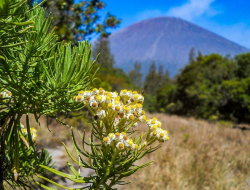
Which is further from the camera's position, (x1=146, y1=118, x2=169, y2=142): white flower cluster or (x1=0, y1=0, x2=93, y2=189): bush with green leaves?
(x1=146, y1=118, x2=169, y2=142): white flower cluster

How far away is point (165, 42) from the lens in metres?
178

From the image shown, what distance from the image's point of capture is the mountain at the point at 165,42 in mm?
172137

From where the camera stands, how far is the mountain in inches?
6777

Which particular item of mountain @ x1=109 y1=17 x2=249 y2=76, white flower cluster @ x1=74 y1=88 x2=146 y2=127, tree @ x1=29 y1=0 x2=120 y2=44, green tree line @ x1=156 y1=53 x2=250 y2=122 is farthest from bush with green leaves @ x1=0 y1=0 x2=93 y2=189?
mountain @ x1=109 y1=17 x2=249 y2=76

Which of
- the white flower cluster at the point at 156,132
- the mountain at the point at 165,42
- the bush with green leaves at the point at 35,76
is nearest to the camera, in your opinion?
the bush with green leaves at the point at 35,76

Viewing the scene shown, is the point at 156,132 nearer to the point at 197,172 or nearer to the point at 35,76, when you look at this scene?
the point at 35,76

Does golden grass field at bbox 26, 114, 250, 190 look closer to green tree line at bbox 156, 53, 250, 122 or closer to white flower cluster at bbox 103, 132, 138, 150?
→ white flower cluster at bbox 103, 132, 138, 150

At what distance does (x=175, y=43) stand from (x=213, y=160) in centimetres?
18400

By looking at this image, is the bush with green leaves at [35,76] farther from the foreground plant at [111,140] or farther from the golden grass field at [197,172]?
the golden grass field at [197,172]

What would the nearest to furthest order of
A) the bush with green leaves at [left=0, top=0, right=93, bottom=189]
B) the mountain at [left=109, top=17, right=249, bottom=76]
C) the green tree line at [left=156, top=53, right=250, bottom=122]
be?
the bush with green leaves at [left=0, top=0, right=93, bottom=189] < the green tree line at [left=156, top=53, right=250, bottom=122] < the mountain at [left=109, top=17, right=249, bottom=76]

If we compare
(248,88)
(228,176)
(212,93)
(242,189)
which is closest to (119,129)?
(242,189)

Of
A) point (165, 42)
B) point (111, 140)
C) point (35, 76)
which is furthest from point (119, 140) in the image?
point (165, 42)

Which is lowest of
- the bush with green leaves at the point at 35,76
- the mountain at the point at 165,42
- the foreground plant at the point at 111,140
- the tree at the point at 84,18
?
the foreground plant at the point at 111,140

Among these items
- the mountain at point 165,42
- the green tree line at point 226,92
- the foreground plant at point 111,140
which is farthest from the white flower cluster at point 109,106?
→ the mountain at point 165,42
